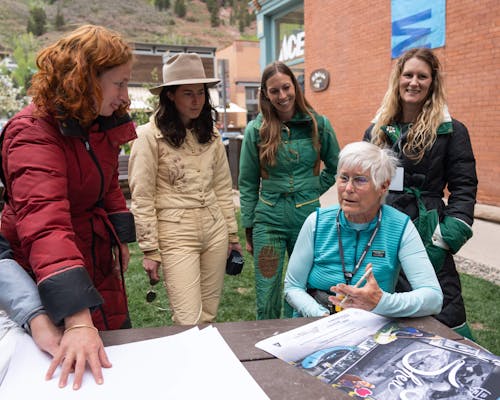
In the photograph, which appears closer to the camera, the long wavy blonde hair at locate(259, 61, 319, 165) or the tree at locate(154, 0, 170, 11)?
the long wavy blonde hair at locate(259, 61, 319, 165)

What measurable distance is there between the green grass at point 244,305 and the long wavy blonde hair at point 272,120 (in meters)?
1.56

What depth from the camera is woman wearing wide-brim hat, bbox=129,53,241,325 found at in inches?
93.1

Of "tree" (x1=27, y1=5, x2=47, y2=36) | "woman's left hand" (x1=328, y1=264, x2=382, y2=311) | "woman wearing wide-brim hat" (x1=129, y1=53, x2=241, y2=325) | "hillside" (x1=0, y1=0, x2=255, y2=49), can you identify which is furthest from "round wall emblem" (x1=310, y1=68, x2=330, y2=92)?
"tree" (x1=27, y1=5, x2=47, y2=36)

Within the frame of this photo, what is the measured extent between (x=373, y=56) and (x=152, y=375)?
915cm

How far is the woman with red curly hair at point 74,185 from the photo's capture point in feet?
3.43

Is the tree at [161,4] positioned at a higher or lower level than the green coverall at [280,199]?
higher

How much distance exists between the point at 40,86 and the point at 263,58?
13736mm

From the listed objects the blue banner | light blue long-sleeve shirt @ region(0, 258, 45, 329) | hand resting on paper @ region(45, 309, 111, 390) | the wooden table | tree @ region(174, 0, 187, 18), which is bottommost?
the wooden table

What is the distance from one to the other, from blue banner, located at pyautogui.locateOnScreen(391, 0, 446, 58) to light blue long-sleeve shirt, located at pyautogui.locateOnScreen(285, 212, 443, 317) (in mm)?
6724

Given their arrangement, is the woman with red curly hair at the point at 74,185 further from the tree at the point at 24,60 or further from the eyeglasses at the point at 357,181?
the tree at the point at 24,60

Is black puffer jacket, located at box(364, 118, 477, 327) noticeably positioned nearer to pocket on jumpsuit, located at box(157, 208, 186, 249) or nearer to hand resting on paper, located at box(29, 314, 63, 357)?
pocket on jumpsuit, located at box(157, 208, 186, 249)

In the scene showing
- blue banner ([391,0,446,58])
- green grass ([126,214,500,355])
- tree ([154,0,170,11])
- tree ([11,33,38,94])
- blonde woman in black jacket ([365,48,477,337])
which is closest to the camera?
blonde woman in black jacket ([365,48,477,337])

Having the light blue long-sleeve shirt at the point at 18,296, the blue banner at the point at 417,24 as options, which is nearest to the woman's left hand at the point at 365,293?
the light blue long-sleeve shirt at the point at 18,296

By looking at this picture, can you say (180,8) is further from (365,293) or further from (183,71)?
(365,293)
